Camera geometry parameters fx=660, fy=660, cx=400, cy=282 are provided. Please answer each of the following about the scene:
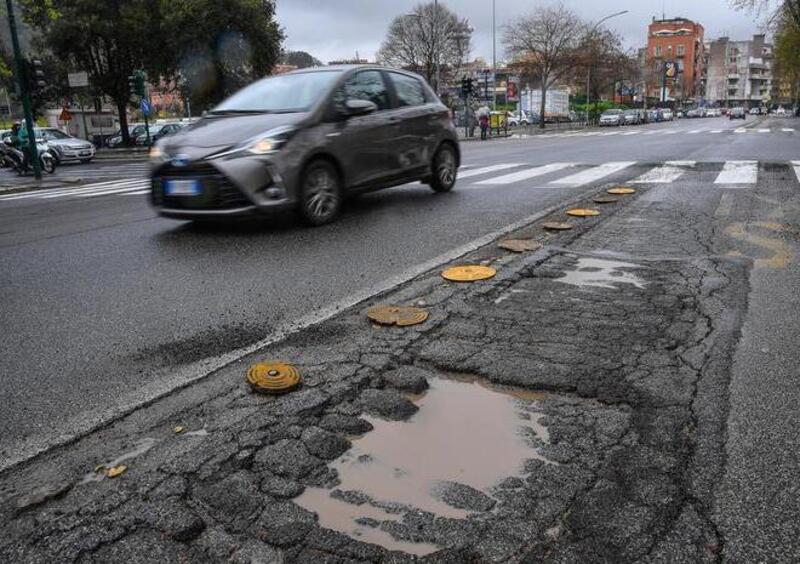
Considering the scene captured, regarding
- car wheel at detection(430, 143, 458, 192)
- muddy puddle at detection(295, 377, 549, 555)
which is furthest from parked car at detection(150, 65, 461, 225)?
muddy puddle at detection(295, 377, 549, 555)

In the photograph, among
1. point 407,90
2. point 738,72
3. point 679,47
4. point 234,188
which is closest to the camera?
point 234,188

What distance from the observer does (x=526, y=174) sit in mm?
12469

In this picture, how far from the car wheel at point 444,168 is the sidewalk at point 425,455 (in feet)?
18.0

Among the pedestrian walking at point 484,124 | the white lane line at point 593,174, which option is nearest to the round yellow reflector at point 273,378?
the white lane line at point 593,174

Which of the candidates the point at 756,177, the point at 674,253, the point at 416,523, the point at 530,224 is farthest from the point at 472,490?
the point at 756,177

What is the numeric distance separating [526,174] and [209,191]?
7507 mm

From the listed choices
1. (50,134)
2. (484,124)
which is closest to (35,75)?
(50,134)

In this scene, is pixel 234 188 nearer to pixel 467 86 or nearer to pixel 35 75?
pixel 35 75

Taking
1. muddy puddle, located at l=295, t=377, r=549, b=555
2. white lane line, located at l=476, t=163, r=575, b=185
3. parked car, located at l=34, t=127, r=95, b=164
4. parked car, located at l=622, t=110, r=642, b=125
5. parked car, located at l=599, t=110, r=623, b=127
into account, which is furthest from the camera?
parked car, located at l=622, t=110, r=642, b=125

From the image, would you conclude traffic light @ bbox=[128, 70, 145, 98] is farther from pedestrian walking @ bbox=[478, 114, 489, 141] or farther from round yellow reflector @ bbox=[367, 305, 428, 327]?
round yellow reflector @ bbox=[367, 305, 428, 327]

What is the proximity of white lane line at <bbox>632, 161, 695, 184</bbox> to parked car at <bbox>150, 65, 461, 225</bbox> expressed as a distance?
4418 millimetres

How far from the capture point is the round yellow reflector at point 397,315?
369 cm

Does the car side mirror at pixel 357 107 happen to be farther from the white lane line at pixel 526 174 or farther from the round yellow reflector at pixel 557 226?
the white lane line at pixel 526 174

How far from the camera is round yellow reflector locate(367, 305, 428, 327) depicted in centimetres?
369
